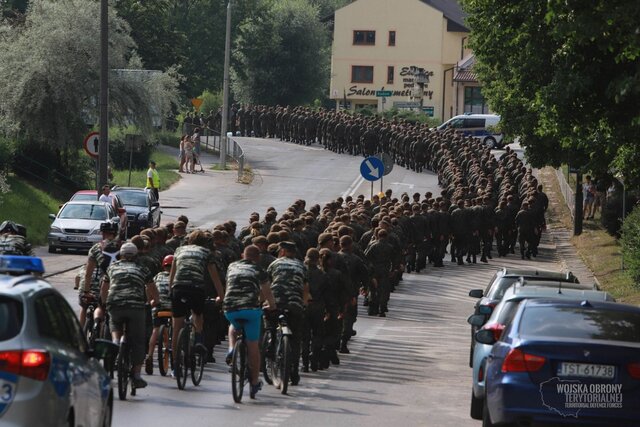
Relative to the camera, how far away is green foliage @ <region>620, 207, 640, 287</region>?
2962 cm

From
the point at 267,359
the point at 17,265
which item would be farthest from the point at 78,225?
the point at 17,265

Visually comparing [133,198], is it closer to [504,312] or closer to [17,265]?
[504,312]

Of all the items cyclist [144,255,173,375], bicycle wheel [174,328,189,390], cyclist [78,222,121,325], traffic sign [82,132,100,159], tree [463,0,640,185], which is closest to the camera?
bicycle wheel [174,328,189,390]

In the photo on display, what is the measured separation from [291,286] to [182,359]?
4.89 ft

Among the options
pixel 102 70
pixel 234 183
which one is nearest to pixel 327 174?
pixel 234 183

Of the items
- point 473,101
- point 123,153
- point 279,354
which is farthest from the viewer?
point 473,101

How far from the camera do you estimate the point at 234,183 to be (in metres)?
56.1

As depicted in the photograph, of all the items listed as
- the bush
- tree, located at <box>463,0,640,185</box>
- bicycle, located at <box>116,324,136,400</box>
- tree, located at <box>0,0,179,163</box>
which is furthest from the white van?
bicycle, located at <box>116,324,136,400</box>

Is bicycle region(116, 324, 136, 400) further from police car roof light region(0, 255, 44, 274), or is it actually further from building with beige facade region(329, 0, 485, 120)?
building with beige facade region(329, 0, 485, 120)

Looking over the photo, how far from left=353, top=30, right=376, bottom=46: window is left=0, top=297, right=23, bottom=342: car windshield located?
96.2m

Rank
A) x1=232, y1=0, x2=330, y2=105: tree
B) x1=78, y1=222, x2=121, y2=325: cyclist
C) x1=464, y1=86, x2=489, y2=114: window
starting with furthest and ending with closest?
x1=464, y1=86, x2=489, y2=114: window
x1=232, y1=0, x2=330, y2=105: tree
x1=78, y1=222, x2=121, y2=325: cyclist

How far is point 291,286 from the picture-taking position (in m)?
16.8

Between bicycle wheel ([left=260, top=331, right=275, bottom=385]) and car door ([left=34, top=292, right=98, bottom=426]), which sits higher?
car door ([left=34, top=292, right=98, bottom=426])

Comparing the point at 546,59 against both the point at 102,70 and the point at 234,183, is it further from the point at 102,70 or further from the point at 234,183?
the point at 234,183
